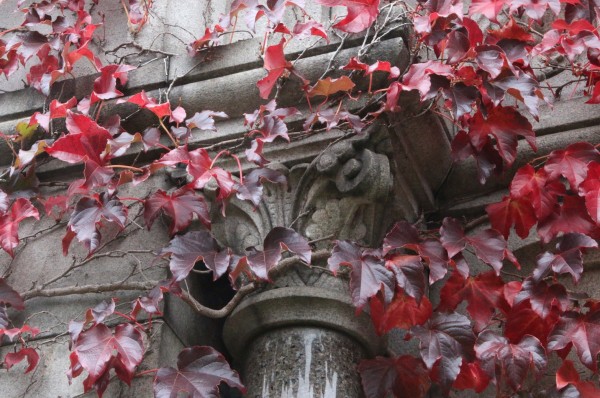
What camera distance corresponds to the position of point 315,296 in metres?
2.07

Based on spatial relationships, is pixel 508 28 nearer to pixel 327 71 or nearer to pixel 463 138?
pixel 463 138

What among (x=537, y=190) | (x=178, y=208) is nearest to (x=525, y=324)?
(x=537, y=190)

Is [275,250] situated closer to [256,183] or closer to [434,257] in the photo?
[256,183]

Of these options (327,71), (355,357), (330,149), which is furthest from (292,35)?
(355,357)

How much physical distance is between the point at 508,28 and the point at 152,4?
3.35ft

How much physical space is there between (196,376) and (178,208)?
385mm

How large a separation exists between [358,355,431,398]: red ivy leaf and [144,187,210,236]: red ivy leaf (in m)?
0.49

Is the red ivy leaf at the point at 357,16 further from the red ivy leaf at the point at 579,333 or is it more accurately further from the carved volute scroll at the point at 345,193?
the red ivy leaf at the point at 579,333

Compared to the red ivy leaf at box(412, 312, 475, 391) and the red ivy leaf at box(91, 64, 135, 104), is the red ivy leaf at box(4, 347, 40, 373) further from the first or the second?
the red ivy leaf at box(412, 312, 475, 391)

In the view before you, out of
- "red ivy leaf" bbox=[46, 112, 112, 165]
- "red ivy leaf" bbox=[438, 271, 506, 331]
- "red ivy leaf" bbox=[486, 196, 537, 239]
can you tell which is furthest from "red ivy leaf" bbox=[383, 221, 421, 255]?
"red ivy leaf" bbox=[46, 112, 112, 165]

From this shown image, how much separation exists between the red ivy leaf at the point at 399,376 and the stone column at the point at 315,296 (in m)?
0.07

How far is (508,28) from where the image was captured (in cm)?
215

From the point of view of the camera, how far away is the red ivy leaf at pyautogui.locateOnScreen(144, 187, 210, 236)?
6.60ft

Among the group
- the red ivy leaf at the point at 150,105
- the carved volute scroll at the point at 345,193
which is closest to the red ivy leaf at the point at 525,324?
the carved volute scroll at the point at 345,193
